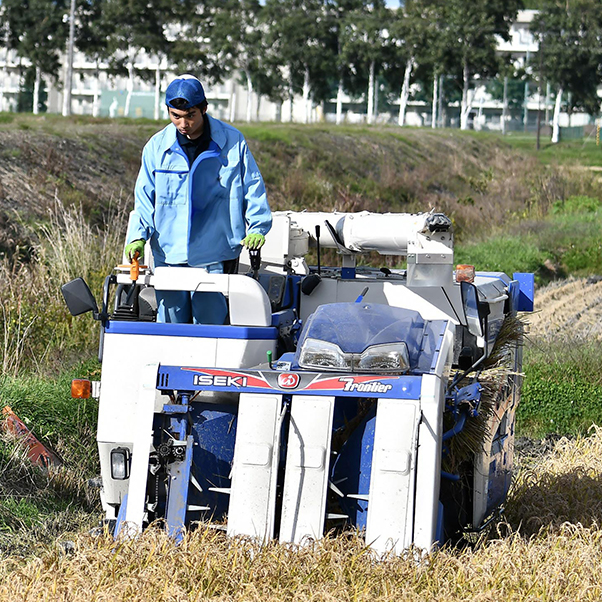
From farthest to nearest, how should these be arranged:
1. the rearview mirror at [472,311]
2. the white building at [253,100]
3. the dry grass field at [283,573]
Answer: the white building at [253,100], the rearview mirror at [472,311], the dry grass field at [283,573]

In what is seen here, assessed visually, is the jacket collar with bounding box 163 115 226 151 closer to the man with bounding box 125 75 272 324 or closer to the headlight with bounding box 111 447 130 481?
the man with bounding box 125 75 272 324

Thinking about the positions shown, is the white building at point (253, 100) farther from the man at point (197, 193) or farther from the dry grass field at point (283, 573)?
the dry grass field at point (283, 573)

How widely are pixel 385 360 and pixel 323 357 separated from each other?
30cm

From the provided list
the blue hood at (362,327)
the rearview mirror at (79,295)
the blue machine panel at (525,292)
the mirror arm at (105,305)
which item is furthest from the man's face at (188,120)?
the blue machine panel at (525,292)

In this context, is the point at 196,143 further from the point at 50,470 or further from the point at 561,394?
the point at 561,394

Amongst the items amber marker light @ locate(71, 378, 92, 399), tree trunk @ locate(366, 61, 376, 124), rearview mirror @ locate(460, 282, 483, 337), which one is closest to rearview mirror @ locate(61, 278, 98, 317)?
amber marker light @ locate(71, 378, 92, 399)

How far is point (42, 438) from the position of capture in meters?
7.68

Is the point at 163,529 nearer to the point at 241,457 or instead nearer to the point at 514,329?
the point at 241,457

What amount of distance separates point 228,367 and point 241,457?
63cm

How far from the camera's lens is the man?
237 inches

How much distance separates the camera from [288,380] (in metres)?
4.79

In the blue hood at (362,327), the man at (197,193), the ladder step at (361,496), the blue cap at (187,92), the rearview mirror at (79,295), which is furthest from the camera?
the man at (197,193)

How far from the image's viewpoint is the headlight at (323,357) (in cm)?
489

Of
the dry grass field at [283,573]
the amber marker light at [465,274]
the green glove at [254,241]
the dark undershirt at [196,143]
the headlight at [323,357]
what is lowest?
the dry grass field at [283,573]
